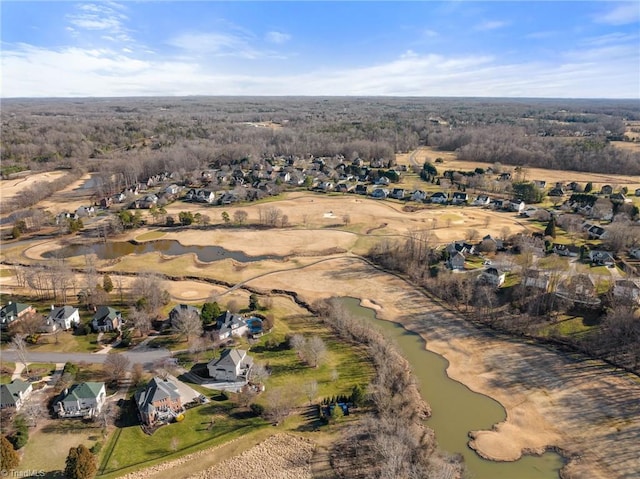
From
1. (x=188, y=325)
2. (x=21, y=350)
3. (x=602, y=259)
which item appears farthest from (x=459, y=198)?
(x=21, y=350)

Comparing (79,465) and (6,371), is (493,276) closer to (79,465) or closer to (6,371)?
(79,465)

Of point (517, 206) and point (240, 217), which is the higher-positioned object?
point (517, 206)

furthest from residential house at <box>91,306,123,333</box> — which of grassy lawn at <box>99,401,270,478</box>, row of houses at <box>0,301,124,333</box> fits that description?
grassy lawn at <box>99,401,270,478</box>

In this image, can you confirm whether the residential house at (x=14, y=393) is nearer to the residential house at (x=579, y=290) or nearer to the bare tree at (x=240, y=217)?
the bare tree at (x=240, y=217)

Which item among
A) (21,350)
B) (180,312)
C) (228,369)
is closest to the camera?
(228,369)

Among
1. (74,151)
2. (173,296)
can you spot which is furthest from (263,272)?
(74,151)

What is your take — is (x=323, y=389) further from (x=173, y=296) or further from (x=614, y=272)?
(x=614, y=272)

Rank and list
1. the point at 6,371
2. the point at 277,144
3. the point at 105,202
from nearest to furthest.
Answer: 1. the point at 6,371
2. the point at 105,202
3. the point at 277,144

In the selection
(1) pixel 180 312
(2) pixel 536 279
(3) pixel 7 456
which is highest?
(2) pixel 536 279
